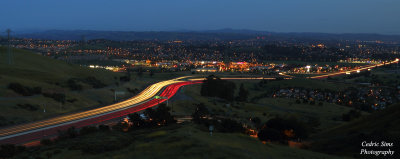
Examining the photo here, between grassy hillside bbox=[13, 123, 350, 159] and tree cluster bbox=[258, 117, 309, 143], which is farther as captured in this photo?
tree cluster bbox=[258, 117, 309, 143]

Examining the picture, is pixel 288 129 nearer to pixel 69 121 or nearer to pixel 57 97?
pixel 69 121

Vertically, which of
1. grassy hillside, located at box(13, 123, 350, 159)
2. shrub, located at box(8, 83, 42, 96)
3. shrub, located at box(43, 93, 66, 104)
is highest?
grassy hillside, located at box(13, 123, 350, 159)

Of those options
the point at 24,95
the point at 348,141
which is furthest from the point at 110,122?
the point at 348,141

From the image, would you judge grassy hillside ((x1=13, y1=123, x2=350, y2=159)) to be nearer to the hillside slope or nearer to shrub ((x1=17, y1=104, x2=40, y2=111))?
the hillside slope

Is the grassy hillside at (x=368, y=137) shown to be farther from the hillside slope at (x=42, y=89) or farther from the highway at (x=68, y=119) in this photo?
the hillside slope at (x=42, y=89)

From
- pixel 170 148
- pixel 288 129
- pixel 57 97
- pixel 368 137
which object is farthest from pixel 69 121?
pixel 368 137

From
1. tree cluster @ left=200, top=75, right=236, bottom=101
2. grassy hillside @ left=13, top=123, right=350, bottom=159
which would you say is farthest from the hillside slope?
tree cluster @ left=200, top=75, right=236, bottom=101

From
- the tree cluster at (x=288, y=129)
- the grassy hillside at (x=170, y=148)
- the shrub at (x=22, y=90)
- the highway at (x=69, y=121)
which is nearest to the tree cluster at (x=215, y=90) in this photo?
the highway at (x=69, y=121)

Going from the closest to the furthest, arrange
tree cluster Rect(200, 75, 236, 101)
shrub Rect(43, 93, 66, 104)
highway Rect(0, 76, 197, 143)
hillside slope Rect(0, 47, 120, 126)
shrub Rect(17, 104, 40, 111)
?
1. highway Rect(0, 76, 197, 143)
2. hillside slope Rect(0, 47, 120, 126)
3. shrub Rect(17, 104, 40, 111)
4. shrub Rect(43, 93, 66, 104)
5. tree cluster Rect(200, 75, 236, 101)
